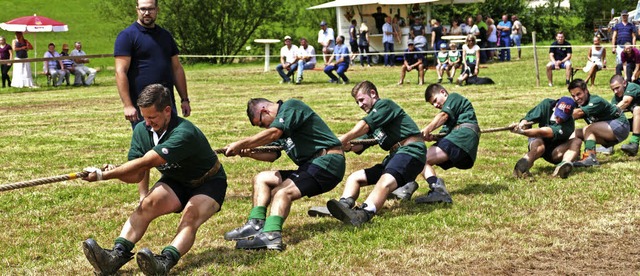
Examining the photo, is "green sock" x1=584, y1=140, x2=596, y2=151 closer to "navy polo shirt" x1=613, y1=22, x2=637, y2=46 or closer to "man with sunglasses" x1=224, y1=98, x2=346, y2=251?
"man with sunglasses" x1=224, y1=98, x2=346, y2=251

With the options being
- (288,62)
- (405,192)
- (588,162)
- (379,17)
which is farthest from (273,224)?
(379,17)

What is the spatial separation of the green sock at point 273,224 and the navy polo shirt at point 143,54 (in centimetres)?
153

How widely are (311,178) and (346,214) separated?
1.27 ft

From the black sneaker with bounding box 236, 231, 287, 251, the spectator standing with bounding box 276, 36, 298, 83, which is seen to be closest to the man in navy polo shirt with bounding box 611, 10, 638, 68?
the spectator standing with bounding box 276, 36, 298, 83

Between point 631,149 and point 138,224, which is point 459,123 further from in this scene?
point 138,224

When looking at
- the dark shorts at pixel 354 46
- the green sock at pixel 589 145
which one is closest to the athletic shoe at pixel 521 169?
the green sock at pixel 589 145

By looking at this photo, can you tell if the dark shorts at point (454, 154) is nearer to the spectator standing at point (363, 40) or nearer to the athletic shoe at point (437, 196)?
the athletic shoe at point (437, 196)

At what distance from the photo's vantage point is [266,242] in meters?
6.10

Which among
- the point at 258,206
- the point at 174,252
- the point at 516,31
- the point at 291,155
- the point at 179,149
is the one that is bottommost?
the point at 174,252

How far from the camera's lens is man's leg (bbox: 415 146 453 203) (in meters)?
7.73

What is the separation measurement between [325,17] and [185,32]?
8121mm

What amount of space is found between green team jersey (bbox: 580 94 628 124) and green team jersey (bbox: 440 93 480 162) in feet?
6.99

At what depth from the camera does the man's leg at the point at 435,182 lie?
7727 millimetres

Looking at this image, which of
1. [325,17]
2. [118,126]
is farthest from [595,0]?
[118,126]
